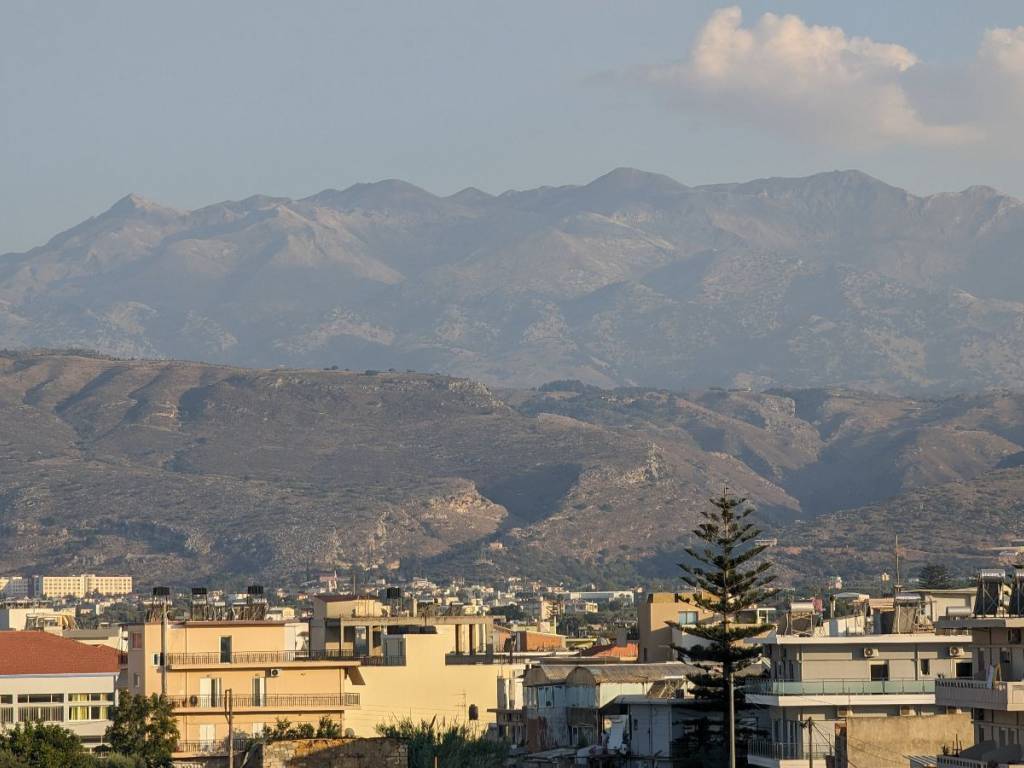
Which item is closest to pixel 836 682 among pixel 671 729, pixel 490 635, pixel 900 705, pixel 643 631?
pixel 900 705

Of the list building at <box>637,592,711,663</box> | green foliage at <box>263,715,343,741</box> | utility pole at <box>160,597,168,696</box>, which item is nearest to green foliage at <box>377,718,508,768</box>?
green foliage at <box>263,715,343,741</box>

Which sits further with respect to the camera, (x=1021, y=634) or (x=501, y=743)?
(x=501, y=743)

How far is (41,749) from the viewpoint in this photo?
266 feet

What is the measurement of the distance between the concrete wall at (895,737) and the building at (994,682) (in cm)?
222

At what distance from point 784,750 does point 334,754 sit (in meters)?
13.0

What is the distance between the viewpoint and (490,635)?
130 m

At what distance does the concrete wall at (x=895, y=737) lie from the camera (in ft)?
211

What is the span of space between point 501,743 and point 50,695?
68.8ft

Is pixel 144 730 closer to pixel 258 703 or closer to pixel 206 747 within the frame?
pixel 206 747

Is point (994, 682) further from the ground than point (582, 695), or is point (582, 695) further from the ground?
point (994, 682)

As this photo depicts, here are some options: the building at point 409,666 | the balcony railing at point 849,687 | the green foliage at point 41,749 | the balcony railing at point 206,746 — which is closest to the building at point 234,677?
the balcony railing at point 206,746

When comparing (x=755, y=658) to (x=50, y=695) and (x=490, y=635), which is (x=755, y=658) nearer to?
(x=50, y=695)

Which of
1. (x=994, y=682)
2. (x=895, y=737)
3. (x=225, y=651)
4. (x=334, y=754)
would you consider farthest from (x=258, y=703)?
(x=994, y=682)

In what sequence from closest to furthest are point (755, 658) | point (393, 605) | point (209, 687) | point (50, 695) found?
1. point (755, 658)
2. point (209, 687)
3. point (50, 695)
4. point (393, 605)
